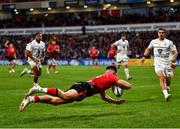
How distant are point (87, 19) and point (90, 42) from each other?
6830 millimetres

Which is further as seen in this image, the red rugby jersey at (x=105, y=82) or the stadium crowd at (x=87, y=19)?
the stadium crowd at (x=87, y=19)

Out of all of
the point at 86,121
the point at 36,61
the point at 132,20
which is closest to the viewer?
the point at 86,121

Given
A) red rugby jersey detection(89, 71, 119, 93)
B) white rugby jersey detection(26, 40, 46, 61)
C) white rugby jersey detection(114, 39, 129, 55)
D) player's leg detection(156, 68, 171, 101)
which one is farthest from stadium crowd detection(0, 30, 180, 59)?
red rugby jersey detection(89, 71, 119, 93)

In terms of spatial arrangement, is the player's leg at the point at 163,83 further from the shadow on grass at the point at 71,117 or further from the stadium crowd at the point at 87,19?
the stadium crowd at the point at 87,19

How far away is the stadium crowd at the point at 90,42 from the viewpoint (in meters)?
61.3

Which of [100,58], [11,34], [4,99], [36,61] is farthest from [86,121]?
[11,34]

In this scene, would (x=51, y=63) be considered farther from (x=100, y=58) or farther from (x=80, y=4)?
(x=80, y=4)

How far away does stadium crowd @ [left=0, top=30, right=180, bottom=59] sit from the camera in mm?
61331

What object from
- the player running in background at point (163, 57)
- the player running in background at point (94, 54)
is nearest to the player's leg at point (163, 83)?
the player running in background at point (163, 57)

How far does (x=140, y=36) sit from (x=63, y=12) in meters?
16.4

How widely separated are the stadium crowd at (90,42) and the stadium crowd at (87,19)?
236 centimetres

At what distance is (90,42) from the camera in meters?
67.2

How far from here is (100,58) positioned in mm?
63000

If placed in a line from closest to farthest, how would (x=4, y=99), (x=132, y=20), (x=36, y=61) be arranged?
(x=4, y=99)
(x=36, y=61)
(x=132, y=20)
